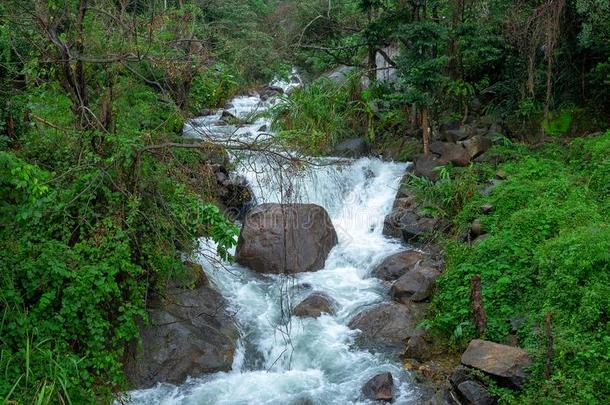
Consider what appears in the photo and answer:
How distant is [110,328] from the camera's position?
21.3ft

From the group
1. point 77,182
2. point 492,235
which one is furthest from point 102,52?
point 492,235

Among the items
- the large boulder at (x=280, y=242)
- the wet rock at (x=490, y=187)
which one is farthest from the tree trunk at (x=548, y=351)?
the wet rock at (x=490, y=187)

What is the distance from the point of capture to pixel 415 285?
28.6ft

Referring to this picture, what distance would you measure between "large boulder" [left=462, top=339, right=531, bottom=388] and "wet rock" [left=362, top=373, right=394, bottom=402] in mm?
883

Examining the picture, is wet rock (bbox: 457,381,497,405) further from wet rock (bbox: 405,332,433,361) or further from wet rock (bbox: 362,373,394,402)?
wet rock (bbox: 405,332,433,361)

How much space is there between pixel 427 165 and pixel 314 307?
4820mm

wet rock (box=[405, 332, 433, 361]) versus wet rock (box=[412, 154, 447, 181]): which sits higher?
wet rock (box=[412, 154, 447, 181])

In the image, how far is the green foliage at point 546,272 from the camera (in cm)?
589

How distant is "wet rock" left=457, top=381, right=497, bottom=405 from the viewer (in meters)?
6.05

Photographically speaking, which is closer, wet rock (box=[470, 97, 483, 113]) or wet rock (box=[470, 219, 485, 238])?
wet rock (box=[470, 219, 485, 238])

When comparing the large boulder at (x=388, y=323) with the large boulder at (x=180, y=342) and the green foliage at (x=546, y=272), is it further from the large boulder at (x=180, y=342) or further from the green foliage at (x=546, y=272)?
the large boulder at (x=180, y=342)

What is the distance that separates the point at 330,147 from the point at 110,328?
7899mm

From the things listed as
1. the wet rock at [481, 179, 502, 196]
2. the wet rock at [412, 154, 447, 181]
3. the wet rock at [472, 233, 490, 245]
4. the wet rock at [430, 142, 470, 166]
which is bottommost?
the wet rock at [472, 233, 490, 245]

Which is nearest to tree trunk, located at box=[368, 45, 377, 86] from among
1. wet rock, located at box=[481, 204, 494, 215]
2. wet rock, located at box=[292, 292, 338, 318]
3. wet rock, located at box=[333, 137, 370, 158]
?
wet rock, located at box=[333, 137, 370, 158]
